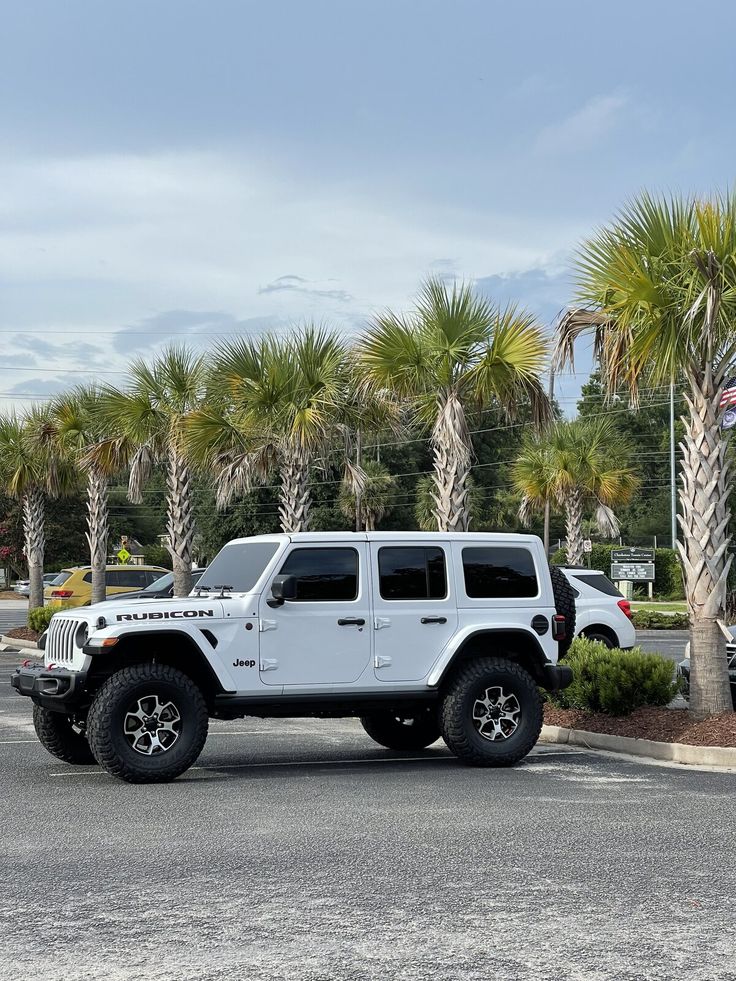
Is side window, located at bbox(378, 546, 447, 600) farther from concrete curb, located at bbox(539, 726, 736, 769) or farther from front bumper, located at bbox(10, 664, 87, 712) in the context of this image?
front bumper, located at bbox(10, 664, 87, 712)

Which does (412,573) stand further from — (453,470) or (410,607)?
(453,470)

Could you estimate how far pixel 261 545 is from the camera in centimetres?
1167

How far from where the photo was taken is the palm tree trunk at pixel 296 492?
2059cm

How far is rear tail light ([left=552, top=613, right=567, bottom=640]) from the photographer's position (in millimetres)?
12008

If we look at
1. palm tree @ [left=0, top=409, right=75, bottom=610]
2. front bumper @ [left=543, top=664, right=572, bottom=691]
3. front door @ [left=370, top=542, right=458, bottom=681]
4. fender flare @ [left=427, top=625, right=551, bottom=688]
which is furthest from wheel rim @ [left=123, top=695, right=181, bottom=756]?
palm tree @ [left=0, top=409, right=75, bottom=610]

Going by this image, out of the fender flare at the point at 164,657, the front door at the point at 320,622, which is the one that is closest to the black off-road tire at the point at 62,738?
the fender flare at the point at 164,657

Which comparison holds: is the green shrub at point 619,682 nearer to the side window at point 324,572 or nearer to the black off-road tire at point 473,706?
the black off-road tire at point 473,706

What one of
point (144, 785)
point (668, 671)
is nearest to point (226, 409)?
point (668, 671)

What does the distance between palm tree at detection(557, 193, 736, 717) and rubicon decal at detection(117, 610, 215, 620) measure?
197 inches

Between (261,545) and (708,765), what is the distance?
449 centimetres

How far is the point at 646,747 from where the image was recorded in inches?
481

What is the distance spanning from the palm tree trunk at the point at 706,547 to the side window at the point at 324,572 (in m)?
3.53

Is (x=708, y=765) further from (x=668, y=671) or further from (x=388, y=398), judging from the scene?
(x=388, y=398)

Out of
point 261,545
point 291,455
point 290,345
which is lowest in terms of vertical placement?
point 261,545
